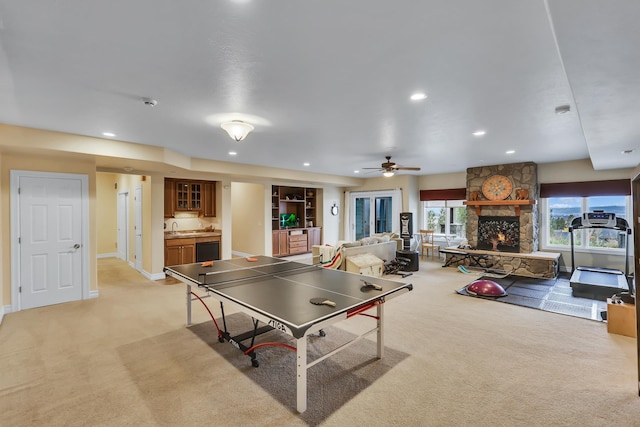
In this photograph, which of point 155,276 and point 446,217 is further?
point 446,217

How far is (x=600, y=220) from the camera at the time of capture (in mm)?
5684

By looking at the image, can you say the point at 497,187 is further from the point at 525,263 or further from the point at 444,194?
the point at 525,263

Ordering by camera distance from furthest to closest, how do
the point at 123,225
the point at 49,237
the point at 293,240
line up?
the point at 293,240 < the point at 123,225 < the point at 49,237

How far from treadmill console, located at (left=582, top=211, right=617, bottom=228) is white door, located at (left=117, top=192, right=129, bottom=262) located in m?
10.6

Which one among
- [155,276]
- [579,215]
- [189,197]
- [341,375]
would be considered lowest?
[341,375]

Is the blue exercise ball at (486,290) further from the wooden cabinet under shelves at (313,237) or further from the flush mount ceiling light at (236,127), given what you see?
the wooden cabinet under shelves at (313,237)

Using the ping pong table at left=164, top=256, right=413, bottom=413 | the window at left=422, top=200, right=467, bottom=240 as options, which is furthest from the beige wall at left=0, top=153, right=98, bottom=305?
the window at left=422, top=200, right=467, bottom=240

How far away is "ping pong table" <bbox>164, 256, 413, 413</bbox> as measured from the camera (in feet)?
6.95

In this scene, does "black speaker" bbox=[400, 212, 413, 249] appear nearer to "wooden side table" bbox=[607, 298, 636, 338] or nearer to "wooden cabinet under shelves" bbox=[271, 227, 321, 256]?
"wooden cabinet under shelves" bbox=[271, 227, 321, 256]

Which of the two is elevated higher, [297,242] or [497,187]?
[497,187]

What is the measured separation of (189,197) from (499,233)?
25.8ft

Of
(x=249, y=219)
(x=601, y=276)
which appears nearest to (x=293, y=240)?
(x=249, y=219)

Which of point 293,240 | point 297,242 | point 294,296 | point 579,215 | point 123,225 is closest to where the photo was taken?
point 294,296

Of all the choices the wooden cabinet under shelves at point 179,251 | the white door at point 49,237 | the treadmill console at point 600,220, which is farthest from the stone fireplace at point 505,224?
the white door at point 49,237
